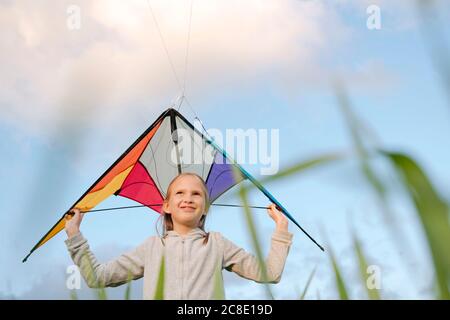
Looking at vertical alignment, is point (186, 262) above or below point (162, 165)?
below

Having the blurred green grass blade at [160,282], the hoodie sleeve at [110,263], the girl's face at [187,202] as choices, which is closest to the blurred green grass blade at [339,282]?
the blurred green grass blade at [160,282]

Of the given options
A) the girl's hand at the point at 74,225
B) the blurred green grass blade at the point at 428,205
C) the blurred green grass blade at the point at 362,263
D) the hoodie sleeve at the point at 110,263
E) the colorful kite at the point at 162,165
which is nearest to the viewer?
the blurred green grass blade at the point at 428,205

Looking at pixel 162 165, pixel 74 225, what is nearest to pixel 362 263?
pixel 74 225

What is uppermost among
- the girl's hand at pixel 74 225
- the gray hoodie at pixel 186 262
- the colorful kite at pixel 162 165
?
the colorful kite at pixel 162 165

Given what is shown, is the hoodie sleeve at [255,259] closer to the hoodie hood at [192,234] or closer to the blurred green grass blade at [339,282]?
the hoodie hood at [192,234]

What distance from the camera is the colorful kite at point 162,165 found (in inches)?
175

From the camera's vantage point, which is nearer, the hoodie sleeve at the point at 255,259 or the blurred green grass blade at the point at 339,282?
the blurred green grass blade at the point at 339,282

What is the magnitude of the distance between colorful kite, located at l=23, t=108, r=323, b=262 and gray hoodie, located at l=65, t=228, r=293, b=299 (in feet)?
6.13

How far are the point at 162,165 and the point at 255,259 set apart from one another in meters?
2.73

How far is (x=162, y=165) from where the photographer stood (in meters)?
4.89

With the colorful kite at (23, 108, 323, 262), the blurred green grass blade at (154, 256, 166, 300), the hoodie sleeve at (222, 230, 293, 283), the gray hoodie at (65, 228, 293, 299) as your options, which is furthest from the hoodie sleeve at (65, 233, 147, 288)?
the colorful kite at (23, 108, 323, 262)

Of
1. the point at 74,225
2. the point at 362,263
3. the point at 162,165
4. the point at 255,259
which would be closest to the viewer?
the point at 362,263

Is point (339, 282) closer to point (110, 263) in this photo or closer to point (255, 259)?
point (255, 259)
